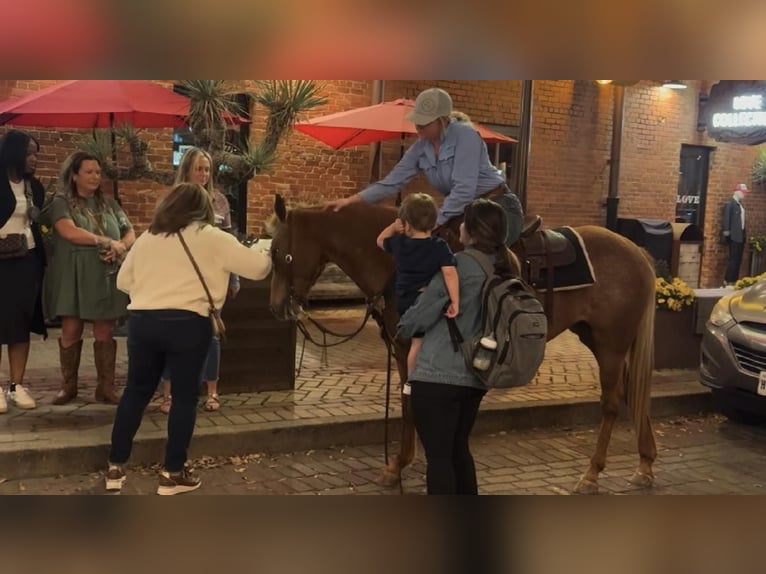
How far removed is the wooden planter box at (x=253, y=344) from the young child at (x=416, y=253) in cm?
256

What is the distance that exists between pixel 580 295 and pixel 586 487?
130 centimetres

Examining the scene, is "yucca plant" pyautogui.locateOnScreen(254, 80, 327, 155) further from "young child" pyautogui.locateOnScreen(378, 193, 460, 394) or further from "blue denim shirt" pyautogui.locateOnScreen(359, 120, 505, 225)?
"young child" pyautogui.locateOnScreen(378, 193, 460, 394)

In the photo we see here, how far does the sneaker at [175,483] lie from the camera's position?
454cm

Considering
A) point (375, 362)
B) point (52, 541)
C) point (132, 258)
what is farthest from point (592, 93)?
point (52, 541)

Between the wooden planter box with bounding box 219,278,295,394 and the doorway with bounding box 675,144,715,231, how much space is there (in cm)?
1209

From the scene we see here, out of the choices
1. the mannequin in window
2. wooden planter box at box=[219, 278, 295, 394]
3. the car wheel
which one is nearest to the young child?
wooden planter box at box=[219, 278, 295, 394]

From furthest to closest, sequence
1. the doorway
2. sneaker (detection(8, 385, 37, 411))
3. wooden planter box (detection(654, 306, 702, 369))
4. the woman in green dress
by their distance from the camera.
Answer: the doorway, wooden planter box (detection(654, 306, 702, 369)), sneaker (detection(8, 385, 37, 411)), the woman in green dress

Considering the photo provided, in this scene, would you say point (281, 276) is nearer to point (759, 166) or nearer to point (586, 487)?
point (586, 487)

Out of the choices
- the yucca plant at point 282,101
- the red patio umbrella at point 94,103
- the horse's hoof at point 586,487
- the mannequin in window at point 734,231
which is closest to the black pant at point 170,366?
the horse's hoof at point 586,487

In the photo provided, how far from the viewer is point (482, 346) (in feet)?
11.8

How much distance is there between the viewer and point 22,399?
564 cm

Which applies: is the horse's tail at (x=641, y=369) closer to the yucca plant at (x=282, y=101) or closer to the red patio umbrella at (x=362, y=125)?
the red patio umbrella at (x=362, y=125)

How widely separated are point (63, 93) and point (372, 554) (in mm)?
5653

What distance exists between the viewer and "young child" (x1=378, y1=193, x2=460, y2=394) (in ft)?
12.5
